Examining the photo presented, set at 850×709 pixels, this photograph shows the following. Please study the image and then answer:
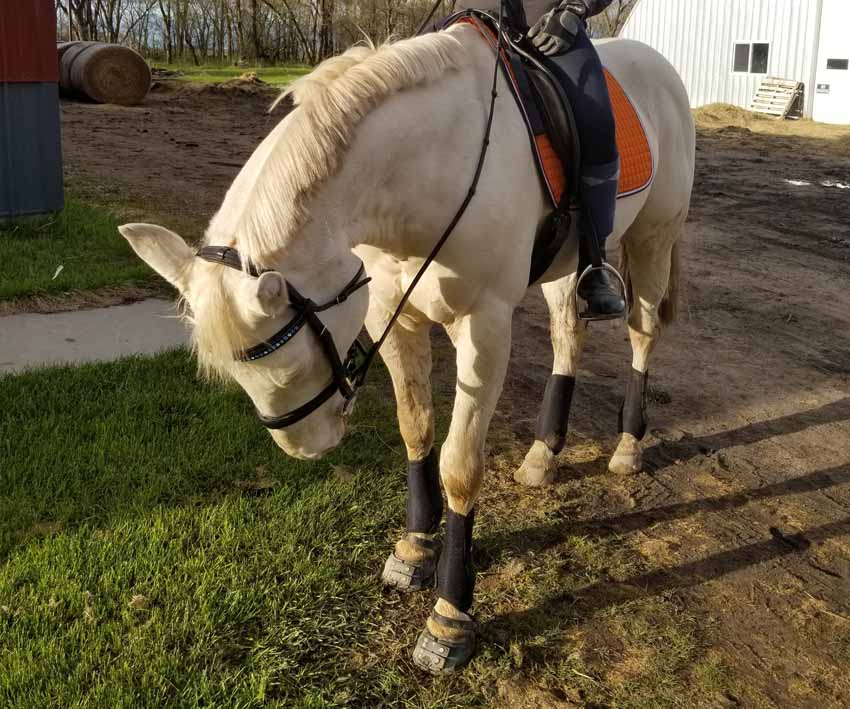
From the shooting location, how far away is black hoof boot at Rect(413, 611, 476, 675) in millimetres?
2545

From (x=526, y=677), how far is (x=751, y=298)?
16.0 ft

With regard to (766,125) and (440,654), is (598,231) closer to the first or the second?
(440,654)

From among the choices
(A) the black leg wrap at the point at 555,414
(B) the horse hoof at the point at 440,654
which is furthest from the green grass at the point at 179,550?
(A) the black leg wrap at the point at 555,414

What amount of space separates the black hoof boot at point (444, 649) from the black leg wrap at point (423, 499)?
1.54 feet

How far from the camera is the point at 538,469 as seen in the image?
370 centimetres

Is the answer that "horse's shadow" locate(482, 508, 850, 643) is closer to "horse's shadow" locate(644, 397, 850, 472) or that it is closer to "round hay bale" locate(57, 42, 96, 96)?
"horse's shadow" locate(644, 397, 850, 472)

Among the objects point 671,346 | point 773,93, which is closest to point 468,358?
point 671,346

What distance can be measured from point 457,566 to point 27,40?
20.5 feet

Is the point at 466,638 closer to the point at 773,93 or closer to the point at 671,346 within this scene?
the point at 671,346

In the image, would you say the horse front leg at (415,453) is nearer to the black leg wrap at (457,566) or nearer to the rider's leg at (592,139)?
the black leg wrap at (457,566)

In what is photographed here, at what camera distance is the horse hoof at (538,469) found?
370 cm

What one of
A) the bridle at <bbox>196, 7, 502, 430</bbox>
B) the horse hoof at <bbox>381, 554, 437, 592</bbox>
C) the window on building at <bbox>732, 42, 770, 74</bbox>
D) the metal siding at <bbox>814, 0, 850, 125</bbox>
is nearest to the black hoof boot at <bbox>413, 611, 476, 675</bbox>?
the horse hoof at <bbox>381, 554, 437, 592</bbox>

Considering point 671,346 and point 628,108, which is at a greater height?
point 628,108

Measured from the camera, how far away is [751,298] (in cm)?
655
